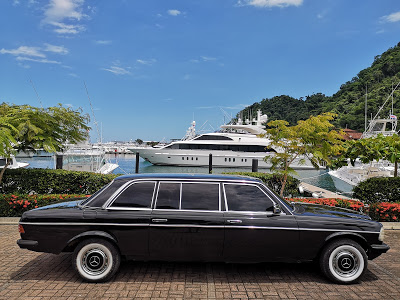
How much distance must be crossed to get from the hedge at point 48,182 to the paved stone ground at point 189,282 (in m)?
4.76

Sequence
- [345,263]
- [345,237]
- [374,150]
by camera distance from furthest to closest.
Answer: [374,150]
[345,237]
[345,263]

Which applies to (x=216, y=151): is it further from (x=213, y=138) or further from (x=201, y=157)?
(x=201, y=157)

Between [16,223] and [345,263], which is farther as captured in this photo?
[16,223]

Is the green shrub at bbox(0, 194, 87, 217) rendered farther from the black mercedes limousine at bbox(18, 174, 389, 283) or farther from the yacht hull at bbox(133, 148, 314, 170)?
the yacht hull at bbox(133, 148, 314, 170)

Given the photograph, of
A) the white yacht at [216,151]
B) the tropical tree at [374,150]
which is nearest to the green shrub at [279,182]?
the tropical tree at [374,150]

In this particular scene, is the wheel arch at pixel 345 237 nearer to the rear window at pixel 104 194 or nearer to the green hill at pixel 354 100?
the rear window at pixel 104 194

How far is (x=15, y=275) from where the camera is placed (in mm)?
4742

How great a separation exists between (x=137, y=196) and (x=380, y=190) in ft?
29.1

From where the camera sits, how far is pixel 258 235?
14.8 feet

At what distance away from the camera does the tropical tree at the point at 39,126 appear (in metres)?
9.19

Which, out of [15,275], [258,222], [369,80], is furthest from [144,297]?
[369,80]

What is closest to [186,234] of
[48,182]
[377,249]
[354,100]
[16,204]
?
[377,249]

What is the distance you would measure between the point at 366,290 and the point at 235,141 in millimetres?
37795

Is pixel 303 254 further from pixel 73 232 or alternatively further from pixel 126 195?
pixel 73 232
